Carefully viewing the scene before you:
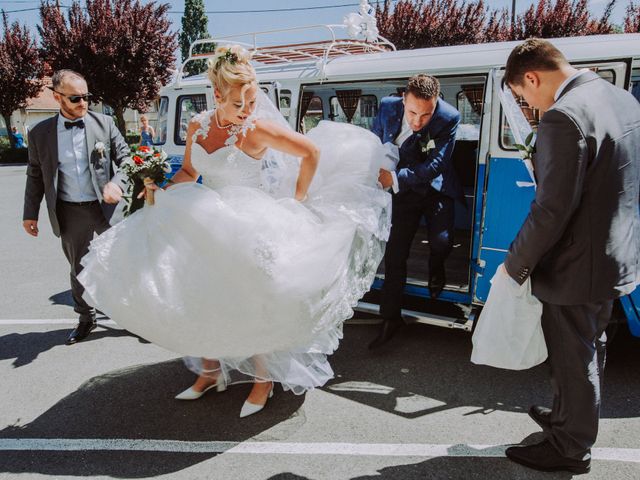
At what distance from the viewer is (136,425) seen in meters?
3.37

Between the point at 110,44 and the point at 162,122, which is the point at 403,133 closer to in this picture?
the point at 162,122

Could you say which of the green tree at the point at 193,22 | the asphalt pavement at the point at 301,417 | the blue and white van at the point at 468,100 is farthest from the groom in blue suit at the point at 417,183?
the green tree at the point at 193,22

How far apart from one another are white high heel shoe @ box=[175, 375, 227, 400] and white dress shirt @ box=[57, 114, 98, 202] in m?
2.03

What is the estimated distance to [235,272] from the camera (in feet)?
9.76

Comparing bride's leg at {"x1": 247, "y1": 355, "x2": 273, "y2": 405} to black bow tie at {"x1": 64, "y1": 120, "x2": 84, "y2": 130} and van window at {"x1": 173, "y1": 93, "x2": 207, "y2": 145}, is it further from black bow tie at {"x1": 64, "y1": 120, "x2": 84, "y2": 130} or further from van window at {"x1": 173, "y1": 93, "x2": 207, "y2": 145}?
van window at {"x1": 173, "y1": 93, "x2": 207, "y2": 145}

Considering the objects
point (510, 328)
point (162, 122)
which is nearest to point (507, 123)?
point (510, 328)

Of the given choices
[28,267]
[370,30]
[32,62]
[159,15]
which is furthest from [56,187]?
[32,62]

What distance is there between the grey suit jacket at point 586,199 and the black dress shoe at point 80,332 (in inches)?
154

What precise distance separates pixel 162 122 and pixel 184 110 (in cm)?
41

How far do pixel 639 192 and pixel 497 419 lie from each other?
1.66 metres

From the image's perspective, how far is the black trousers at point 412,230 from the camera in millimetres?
4258

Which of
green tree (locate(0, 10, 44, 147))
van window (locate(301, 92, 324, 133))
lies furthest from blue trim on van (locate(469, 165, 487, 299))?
green tree (locate(0, 10, 44, 147))

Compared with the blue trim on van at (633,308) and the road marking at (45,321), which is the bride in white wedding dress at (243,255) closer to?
the blue trim on van at (633,308)

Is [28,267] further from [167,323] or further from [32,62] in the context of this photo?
[32,62]
